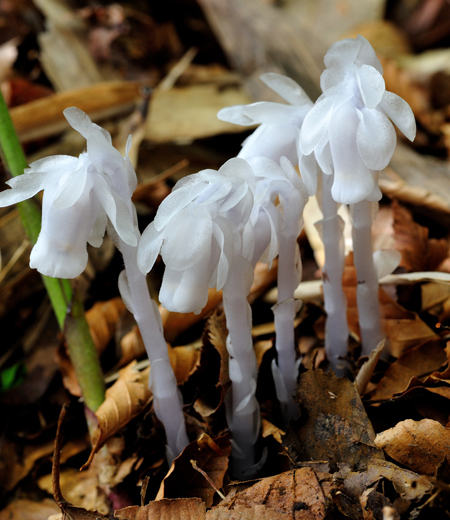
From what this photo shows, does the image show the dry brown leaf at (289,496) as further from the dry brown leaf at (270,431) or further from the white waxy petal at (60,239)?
the white waxy petal at (60,239)

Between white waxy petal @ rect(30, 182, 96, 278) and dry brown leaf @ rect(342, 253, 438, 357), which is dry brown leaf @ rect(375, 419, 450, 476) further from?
white waxy petal @ rect(30, 182, 96, 278)

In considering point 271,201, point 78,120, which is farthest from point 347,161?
point 78,120

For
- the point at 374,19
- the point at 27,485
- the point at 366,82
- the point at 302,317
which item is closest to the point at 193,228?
the point at 366,82

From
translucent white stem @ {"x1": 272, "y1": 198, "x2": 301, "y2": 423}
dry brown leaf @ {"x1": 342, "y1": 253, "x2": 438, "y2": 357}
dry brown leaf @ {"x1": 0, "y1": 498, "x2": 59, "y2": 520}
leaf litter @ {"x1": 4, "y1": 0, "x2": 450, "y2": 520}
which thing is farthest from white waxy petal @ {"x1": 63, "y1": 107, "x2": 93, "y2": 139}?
dry brown leaf @ {"x1": 0, "y1": 498, "x2": 59, "y2": 520}

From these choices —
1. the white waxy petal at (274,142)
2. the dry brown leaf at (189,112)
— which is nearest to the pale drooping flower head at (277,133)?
the white waxy petal at (274,142)

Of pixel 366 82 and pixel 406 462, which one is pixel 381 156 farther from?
pixel 406 462
